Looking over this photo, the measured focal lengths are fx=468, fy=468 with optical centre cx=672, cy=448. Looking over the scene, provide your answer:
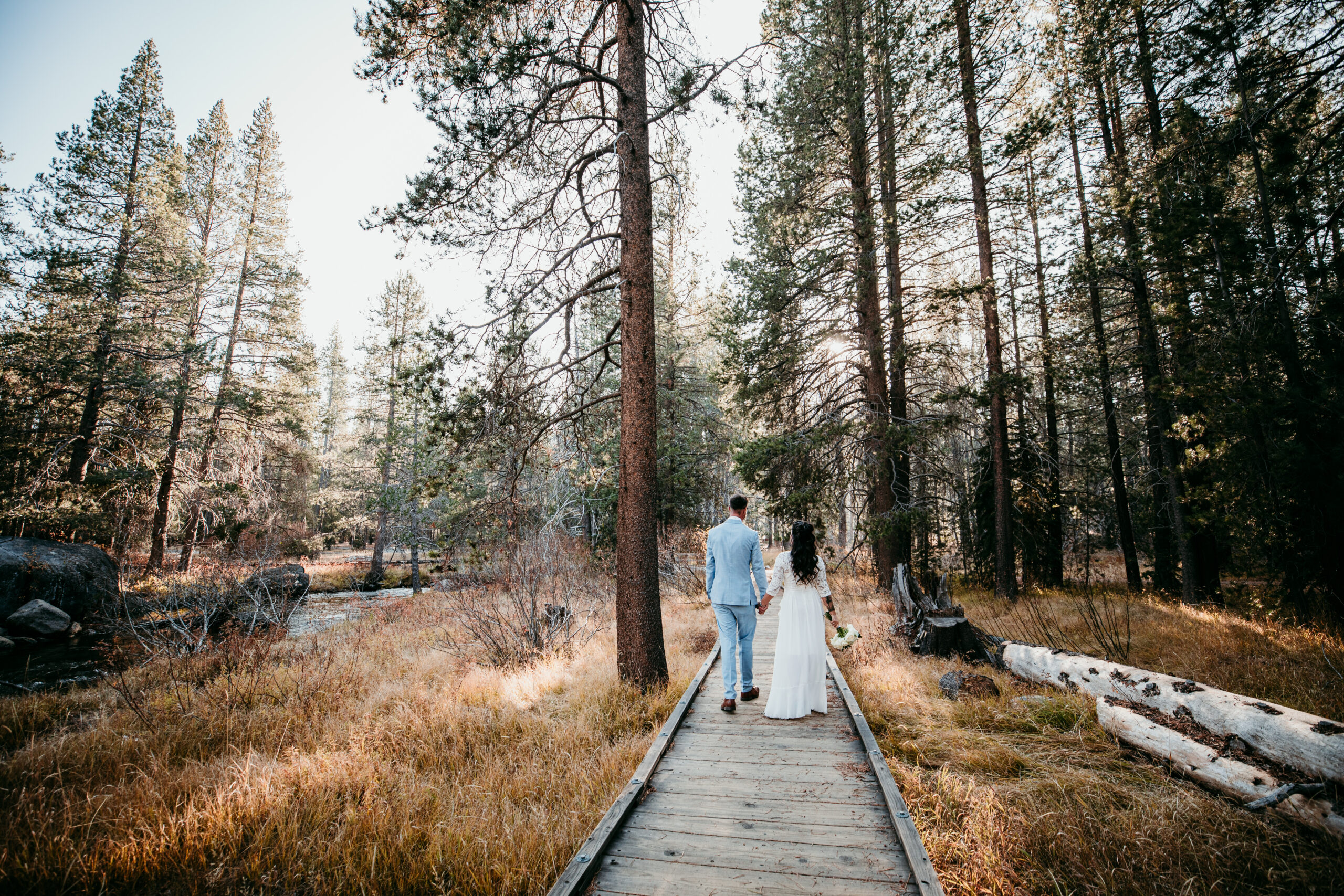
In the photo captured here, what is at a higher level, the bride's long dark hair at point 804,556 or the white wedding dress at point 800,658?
the bride's long dark hair at point 804,556

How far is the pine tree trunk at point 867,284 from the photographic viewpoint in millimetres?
9359

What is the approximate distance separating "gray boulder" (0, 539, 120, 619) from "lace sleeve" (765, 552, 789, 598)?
16135 mm

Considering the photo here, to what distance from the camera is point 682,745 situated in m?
4.46

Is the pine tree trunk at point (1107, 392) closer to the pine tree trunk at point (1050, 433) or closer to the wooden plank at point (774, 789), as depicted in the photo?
the pine tree trunk at point (1050, 433)

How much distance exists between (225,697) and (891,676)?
900 cm

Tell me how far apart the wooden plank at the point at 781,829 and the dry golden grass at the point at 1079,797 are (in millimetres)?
361

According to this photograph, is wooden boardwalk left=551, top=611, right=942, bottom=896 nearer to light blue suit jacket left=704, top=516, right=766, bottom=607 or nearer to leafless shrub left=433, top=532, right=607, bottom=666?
light blue suit jacket left=704, top=516, right=766, bottom=607

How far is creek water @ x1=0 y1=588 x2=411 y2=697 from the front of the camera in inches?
342

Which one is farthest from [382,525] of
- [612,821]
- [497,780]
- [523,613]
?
[612,821]

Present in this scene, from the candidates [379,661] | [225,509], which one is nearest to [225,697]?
[379,661]

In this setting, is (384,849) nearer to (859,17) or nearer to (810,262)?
(810,262)

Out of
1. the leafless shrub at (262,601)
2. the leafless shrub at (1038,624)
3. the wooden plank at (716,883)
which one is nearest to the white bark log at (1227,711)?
the leafless shrub at (1038,624)

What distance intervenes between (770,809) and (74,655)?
53.6ft

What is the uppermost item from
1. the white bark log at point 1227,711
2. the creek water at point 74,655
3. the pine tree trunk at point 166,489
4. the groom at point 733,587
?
the pine tree trunk at point 166,489
